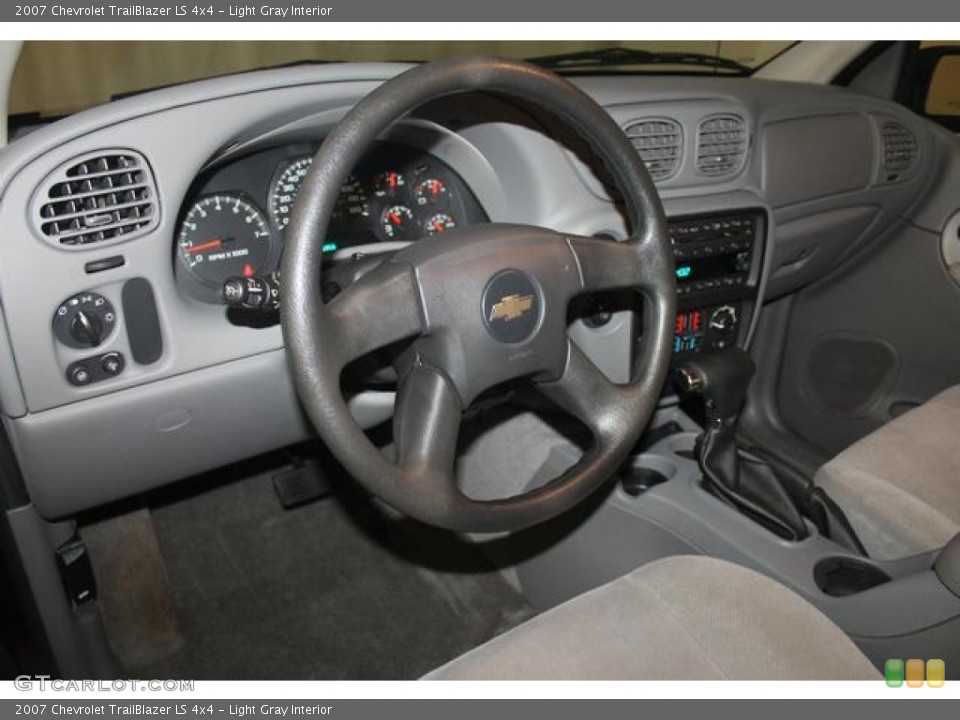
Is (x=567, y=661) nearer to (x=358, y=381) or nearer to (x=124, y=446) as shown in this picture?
(x=358, y=381)

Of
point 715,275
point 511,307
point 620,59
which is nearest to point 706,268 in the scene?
point 715,275

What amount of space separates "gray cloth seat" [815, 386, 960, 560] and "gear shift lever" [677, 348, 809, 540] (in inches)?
5.0

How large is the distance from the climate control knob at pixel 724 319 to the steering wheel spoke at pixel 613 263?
0.59m

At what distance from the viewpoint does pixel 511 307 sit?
1149mm

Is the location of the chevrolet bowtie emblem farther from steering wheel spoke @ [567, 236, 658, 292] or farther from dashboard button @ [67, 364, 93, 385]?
dashboard button @ [67, 364, 93, 385]

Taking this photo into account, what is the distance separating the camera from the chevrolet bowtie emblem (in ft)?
3.72

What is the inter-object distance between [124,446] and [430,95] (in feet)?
2.50

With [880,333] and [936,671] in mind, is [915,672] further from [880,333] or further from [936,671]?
[880,333]

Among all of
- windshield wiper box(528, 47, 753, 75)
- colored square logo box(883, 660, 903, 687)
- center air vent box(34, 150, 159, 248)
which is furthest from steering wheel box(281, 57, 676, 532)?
windshield wiper box(528, 47, 753, 75)

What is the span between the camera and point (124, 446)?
1.35 meters

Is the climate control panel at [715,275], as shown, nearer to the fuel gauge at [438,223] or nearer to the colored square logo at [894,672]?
the fuel gauge at [438,223]

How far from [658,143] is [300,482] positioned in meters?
1.22

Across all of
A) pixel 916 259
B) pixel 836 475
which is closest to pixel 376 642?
pixel 836 475

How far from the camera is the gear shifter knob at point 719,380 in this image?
156 centimetres
